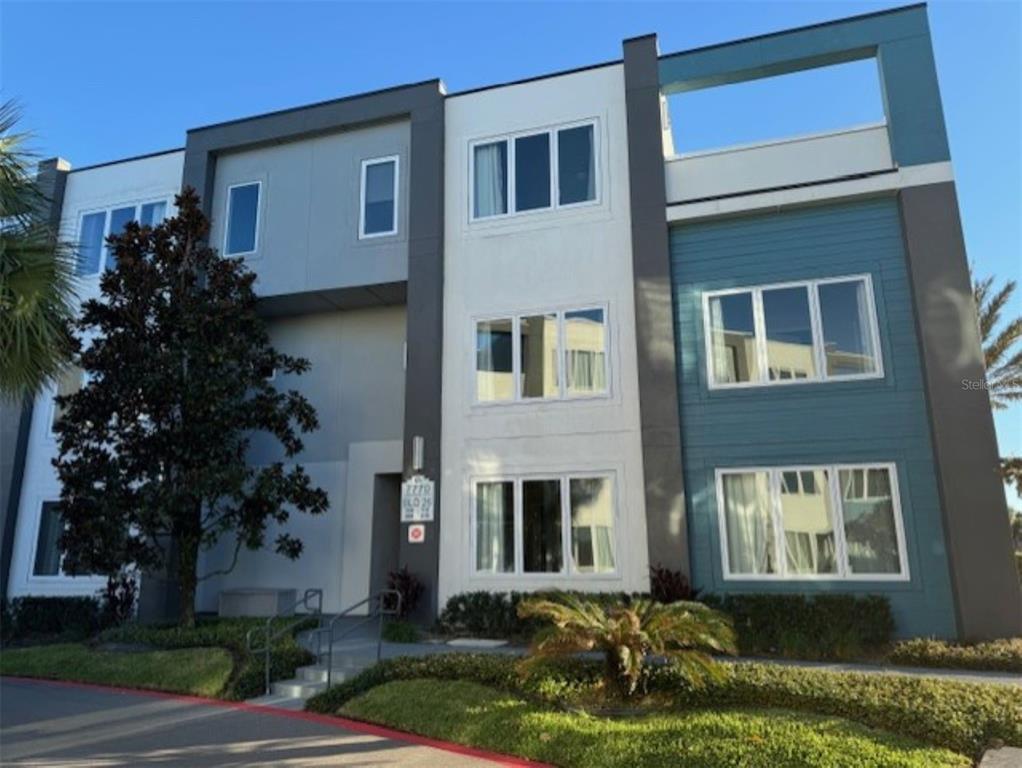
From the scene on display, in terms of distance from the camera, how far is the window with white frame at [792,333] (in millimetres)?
12031

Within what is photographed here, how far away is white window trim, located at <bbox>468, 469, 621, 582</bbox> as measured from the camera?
12.4 meters

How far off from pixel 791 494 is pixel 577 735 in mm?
6603

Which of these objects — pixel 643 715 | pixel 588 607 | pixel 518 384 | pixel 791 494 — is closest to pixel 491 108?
pixel 518 384

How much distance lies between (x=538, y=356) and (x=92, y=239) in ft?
38.9

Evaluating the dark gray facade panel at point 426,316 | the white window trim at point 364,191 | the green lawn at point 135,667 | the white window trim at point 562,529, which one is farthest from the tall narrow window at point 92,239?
the white window trim at point 562,529

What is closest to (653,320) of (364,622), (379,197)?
(379,197)

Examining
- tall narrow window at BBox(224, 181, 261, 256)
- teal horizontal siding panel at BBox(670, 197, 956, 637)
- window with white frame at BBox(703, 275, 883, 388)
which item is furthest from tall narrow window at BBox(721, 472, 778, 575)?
tall narrow window at BBox(224, 181, 261, 256)

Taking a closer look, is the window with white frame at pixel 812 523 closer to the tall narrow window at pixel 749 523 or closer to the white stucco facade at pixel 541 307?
the tall narrow window at pixel 749 523

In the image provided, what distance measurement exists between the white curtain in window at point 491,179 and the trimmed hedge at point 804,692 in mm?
8739

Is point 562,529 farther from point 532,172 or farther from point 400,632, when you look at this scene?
point 532,172

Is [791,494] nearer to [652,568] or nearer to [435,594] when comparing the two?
[652,568]

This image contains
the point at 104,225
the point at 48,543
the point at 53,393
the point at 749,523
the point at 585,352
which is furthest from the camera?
the point at 104,225

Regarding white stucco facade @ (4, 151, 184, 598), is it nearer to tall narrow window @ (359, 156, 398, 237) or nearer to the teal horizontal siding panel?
tall narrow window @ (359, 156, 398, 237)

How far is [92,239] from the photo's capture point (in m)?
17.9
